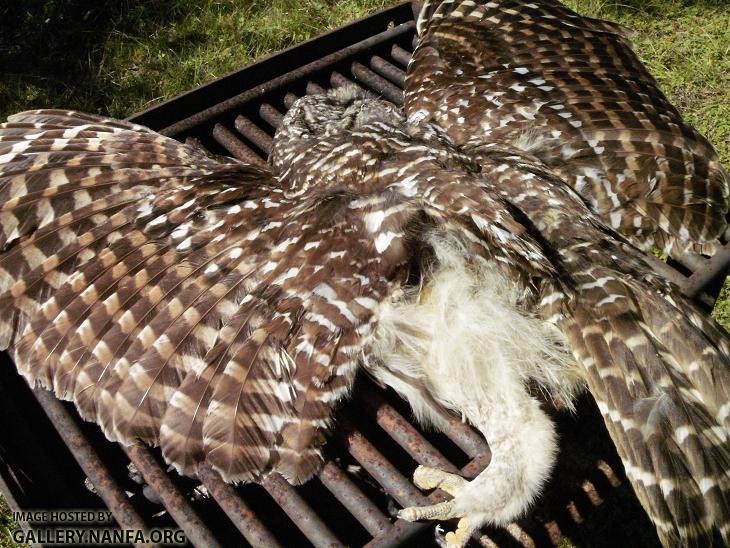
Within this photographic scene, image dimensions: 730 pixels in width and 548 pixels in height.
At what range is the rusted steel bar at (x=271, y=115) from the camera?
3021mm

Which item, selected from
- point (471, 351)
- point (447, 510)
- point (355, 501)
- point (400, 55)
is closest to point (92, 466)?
point (355, 501)

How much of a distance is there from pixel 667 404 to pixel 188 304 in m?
1.29

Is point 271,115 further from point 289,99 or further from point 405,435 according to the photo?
point 405,435

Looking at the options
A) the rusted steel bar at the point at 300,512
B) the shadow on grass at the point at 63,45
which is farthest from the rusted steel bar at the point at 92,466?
the shadow on grass at the point at 63,45

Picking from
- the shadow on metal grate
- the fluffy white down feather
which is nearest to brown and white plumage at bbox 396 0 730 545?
the fluffy white down feather

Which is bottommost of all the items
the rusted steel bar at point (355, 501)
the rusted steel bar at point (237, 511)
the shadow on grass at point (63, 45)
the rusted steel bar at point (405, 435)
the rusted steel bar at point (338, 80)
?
the shadow on grass at point (63, 45)

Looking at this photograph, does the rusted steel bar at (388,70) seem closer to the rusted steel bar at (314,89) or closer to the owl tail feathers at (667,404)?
the rusted steel bar at (314,89)

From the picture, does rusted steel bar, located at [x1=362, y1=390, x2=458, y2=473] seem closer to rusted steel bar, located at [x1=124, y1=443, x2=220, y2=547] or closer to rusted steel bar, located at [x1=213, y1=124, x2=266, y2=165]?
rusted steel bar, located at [x1=124, y1=443, x2=220, y2=547]

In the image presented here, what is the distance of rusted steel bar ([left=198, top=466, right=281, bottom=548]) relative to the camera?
6.15ft

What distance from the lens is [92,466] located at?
2025 mm

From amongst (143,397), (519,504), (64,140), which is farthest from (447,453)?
(64,140)

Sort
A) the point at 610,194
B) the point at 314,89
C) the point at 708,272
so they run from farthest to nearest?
1. the point at 314,89
2. the point at 610,194
3. the point at 708,272

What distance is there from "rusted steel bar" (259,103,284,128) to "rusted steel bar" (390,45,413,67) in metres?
0.63

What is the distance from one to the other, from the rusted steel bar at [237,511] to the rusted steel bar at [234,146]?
1307mm
